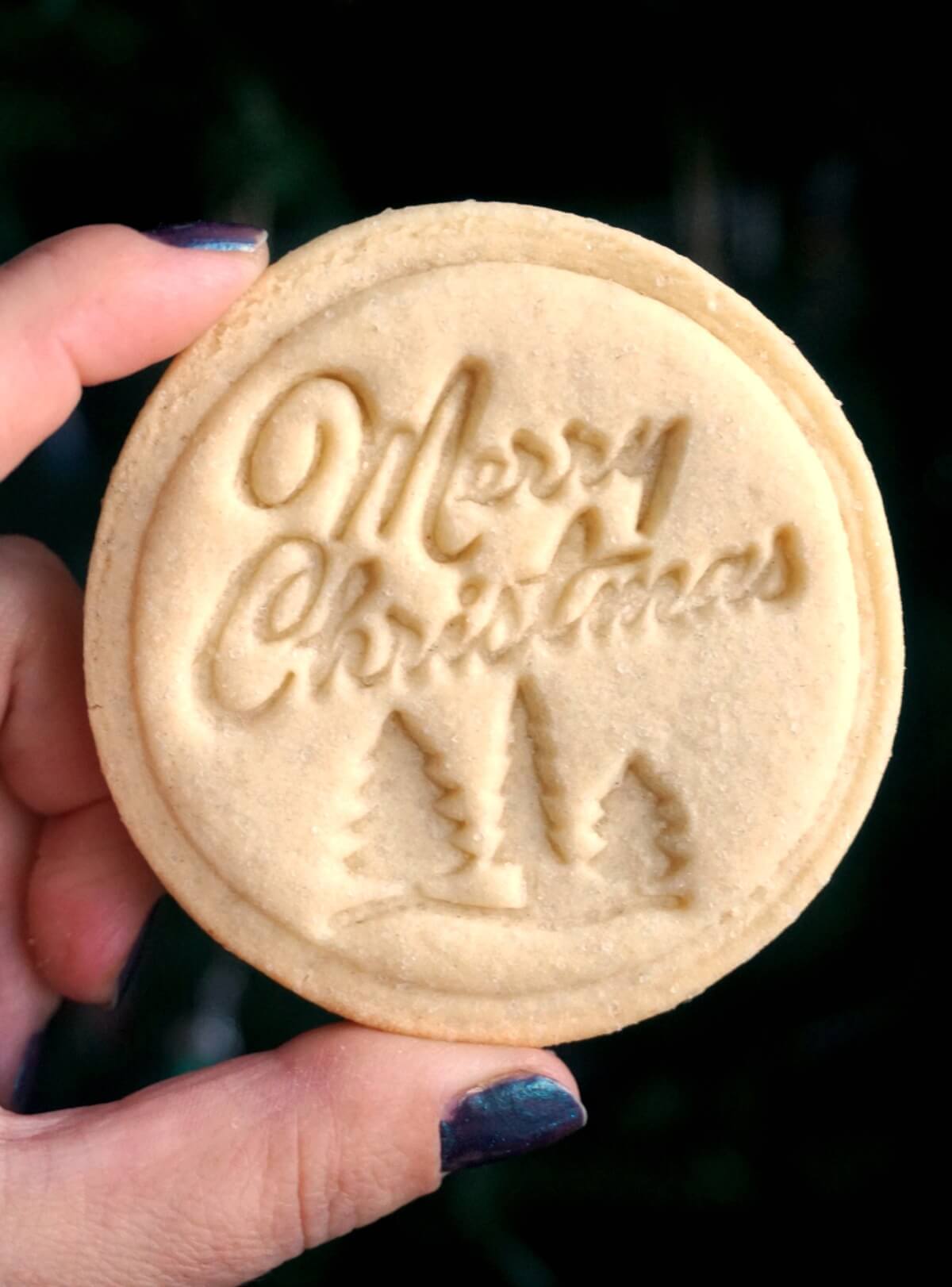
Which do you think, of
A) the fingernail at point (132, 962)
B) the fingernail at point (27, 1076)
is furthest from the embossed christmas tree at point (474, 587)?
the fingernail at point (27, 1076)

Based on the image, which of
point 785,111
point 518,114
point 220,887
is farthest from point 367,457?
point 785,111

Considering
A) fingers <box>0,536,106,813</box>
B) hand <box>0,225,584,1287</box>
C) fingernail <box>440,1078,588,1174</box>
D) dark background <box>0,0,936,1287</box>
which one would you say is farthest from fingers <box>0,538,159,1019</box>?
fingernail <box>440,1078,588,1174</box>

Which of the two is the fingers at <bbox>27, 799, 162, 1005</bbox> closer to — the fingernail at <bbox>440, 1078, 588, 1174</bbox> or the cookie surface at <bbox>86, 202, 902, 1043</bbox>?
the cookie surface at <bbox>86, 202, 902, 1043</bbox>

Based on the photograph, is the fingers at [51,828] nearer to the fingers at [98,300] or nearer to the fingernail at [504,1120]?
the fingers at [98,300]

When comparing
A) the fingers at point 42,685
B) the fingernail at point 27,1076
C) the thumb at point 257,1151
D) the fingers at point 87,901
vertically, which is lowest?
the fingernail at point 27,1076

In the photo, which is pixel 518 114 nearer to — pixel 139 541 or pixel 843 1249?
pixel 139 541

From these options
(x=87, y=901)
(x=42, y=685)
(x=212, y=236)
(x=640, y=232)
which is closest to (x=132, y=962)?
(x=87, y=901)

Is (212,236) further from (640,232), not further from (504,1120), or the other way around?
(504,1120)
